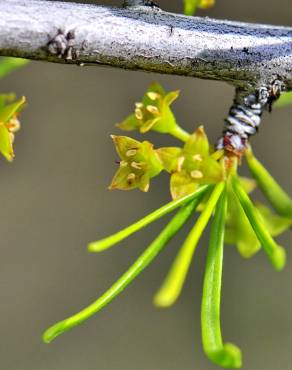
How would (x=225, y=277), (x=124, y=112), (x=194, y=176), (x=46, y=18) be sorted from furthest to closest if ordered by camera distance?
(x=124, y=112) < (x=225, y=277) < (x=194, y=176) < (x=46, y=18)

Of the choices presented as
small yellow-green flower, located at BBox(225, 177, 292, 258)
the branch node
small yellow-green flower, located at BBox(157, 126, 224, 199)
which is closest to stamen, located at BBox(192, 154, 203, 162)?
small yellow-green flower, located at BBox(157, 126, 224, 199)

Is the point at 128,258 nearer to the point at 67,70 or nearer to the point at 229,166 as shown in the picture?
the point at 67,70

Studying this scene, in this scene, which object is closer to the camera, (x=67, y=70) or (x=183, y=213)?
(x=183, y=213)

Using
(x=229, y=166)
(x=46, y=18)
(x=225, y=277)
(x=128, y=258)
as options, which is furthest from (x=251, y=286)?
(x=46, y=18)

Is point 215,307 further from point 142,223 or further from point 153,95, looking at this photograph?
point 153,95

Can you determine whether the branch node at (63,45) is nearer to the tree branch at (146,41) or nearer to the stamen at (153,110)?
the tree branch at (146,41)

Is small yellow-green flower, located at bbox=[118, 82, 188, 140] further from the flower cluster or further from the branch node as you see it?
the branch node

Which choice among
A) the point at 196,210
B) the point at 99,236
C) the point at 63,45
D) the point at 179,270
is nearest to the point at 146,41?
the point at 63,45

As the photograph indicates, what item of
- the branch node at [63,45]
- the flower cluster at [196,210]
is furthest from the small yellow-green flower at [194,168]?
the branch node at [63,45]
